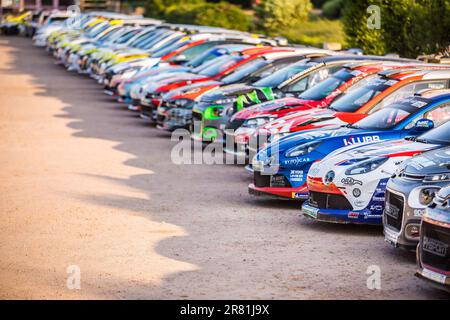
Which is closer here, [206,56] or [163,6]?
[206,56]

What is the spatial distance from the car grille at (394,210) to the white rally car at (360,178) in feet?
3.49

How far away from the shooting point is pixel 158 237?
11.0 m

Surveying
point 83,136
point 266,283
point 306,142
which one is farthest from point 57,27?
point 266,283

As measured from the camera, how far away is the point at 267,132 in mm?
14383

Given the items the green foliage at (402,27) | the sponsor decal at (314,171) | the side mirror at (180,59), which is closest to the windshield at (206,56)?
the side mirror at (180,59)

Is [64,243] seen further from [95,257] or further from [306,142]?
[306,142]

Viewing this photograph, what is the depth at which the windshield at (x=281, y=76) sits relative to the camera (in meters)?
17.4

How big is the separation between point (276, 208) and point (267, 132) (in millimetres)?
1701

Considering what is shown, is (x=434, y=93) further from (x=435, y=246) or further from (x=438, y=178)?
(x=435, y=246)

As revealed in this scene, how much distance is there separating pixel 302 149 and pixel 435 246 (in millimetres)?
4495

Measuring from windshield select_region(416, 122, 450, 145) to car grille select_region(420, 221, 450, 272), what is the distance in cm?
259

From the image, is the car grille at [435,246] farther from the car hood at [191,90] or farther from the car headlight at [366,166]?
the car hood at [191,90]

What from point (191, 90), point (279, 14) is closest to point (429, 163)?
point (191, 90)

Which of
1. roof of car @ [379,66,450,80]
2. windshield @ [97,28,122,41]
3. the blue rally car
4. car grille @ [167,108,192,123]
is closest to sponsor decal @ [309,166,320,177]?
the blue rally car
